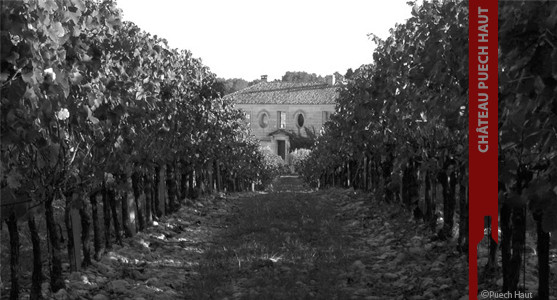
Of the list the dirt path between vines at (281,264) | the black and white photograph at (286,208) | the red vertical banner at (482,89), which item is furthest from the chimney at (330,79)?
the red vertical banner at (482,89)

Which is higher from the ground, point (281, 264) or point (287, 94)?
point (287, 94)

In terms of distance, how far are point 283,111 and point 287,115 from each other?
743 millimetres

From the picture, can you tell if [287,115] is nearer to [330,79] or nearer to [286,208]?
[330,79]

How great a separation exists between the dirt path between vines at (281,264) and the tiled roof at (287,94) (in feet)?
239

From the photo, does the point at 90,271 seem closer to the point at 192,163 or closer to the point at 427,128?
the point at 427,128

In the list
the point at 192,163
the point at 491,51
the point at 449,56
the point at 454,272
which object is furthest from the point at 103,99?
the point at 192,163

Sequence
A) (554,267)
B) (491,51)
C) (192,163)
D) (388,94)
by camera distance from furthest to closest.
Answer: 1. (192,163)
2. (388,94)
3. (554,267)
4. (491,51)

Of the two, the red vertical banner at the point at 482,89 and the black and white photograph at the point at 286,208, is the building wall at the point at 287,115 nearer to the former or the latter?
the black and white photograph at the point at 286,208

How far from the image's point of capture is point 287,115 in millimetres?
87062

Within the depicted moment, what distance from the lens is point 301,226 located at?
13.0 metres

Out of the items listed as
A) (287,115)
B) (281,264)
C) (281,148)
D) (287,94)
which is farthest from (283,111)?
(281,264)

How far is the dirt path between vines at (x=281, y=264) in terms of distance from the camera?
24.1ft

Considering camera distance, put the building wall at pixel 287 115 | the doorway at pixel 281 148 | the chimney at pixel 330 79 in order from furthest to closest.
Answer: the chimney at pixel 330 79, the doorway at pixel 281 148, the building wall at pixel 287 115

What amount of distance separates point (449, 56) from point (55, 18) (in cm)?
408
